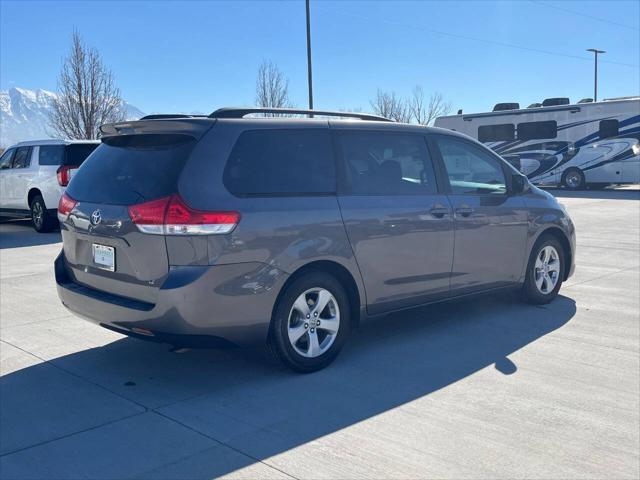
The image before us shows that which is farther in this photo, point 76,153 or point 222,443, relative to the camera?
point 76,153

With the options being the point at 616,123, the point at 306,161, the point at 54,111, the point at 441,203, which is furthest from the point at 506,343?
the point at 54,111

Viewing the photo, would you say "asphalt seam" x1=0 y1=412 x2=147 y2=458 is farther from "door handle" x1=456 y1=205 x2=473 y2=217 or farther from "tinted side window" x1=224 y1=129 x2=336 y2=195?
"door handle" x1=456 y1=205 x2=473 y2=217

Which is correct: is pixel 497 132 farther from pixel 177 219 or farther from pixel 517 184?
pixel 177 219

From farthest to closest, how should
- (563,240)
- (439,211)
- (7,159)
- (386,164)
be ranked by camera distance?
(7,159)
(563,240)
(439,211)
(386,164)

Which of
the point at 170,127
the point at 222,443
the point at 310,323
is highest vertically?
the point at 170,127

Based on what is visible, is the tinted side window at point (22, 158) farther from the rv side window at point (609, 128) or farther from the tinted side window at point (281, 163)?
the rv side window at point (609, 128)

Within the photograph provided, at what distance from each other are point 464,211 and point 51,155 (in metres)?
10.3

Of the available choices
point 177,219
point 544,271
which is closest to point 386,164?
point 177,219

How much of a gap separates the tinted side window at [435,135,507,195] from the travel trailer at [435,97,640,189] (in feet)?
66.6

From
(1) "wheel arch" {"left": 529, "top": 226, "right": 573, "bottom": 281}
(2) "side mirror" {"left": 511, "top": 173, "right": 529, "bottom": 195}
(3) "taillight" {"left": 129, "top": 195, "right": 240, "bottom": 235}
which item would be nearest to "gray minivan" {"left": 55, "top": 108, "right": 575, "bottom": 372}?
(3) "taillight" {"left": 129, "top": 195, "right": 240, "bottom": 235}

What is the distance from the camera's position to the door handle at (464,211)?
19.4 feet

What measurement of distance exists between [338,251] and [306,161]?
27.7 inches

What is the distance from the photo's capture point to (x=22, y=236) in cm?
1345

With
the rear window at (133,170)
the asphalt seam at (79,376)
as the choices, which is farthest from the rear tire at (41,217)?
the rear window at (133,170)
